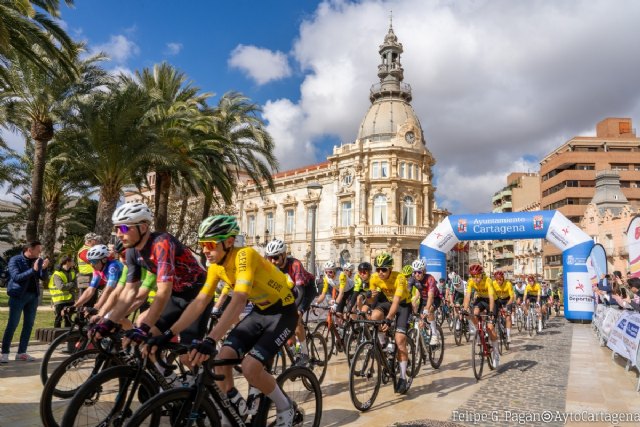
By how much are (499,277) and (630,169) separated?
65.7 metres

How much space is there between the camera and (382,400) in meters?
6.26

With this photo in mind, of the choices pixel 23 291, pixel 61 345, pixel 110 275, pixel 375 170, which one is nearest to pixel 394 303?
pixel 110 275

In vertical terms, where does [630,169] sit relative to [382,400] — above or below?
above

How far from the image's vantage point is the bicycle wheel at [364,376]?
554cm

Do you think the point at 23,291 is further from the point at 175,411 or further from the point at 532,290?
the point at 532,290

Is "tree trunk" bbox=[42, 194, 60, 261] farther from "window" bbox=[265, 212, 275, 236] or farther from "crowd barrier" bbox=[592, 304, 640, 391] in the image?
"window" bbox=[265, 212, 275, 236]

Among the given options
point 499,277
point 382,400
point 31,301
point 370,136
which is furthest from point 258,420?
point 370,136

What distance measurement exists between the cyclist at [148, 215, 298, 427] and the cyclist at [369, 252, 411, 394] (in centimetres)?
242

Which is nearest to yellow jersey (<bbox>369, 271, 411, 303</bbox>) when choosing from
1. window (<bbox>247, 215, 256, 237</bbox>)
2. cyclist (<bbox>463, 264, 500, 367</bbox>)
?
cyclist (<bbox>463, 264, 500, 367</bbox>)

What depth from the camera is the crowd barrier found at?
8594 millimetres

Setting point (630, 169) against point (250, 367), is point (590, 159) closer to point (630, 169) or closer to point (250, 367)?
point (630, 169)

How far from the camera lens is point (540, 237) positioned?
2183 centimetres

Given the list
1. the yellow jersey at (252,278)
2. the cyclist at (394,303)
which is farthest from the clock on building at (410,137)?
the yellow jersey at (252,278)

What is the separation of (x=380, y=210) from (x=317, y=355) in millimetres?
36666
